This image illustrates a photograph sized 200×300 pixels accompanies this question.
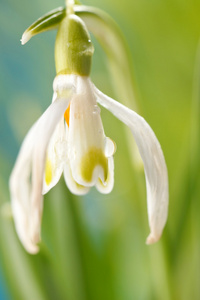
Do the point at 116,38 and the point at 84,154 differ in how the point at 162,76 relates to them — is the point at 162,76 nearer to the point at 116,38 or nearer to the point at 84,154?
the point at 116,38

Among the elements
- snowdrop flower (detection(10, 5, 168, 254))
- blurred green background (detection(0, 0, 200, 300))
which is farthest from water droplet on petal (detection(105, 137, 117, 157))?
blurred green background (detection(0, 0, 200, 300))

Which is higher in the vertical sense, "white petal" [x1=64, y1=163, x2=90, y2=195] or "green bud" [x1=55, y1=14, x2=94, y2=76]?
"green bud" [x1=55, y1=14, x2=94, y2=76]

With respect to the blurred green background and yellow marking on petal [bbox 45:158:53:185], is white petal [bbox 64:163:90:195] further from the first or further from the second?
the blurred green background

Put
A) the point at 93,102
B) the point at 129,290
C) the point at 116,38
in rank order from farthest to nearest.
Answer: the point at 129,290
the point at 116,38
the point at 93,102

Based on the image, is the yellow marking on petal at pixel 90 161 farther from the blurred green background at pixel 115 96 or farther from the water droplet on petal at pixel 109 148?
the blurred green background at pixel 115 96

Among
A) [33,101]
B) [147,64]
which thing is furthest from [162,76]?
[33,101]

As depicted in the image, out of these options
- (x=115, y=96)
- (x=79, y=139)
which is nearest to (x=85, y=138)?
(x=79, y=139)

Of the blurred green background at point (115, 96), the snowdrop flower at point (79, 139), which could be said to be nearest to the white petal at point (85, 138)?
the snowdrop flower at point (79, 139)
